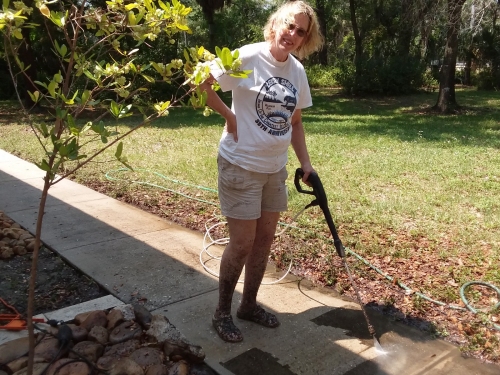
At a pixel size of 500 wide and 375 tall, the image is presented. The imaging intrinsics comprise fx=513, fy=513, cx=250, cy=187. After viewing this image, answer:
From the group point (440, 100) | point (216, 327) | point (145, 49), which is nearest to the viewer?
point (216, 327)

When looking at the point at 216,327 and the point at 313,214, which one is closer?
the point at 216,327

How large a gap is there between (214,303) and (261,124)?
1.39 metres

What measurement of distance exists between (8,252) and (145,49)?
1295cm

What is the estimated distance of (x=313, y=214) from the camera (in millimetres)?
5109

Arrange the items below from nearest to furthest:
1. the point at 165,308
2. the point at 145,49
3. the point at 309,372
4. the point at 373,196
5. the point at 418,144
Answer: the point at 309,372 < the point at 165,308 < the point at 373,196 < the point at 418,144 < the point at 145,49

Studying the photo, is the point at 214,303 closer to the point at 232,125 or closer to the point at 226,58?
the point at 232,125

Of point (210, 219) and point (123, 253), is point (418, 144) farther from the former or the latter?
point (123, 253)

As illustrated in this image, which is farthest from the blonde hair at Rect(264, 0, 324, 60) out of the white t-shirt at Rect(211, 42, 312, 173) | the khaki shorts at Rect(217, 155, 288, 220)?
the khaki shorts at Rect(217, 155, 288, 220)

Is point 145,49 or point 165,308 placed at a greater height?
point 145,49

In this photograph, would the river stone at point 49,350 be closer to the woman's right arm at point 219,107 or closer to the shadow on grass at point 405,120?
the woman's right arm at point 219,107

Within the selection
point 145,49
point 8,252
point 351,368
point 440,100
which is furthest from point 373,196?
point 145,49

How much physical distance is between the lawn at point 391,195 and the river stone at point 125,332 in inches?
62.4

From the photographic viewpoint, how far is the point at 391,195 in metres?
5.82

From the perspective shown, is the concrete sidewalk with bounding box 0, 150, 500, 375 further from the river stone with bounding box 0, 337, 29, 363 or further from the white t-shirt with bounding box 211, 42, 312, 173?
the white t-shirt with bounding box 211, 42, 312, 173
